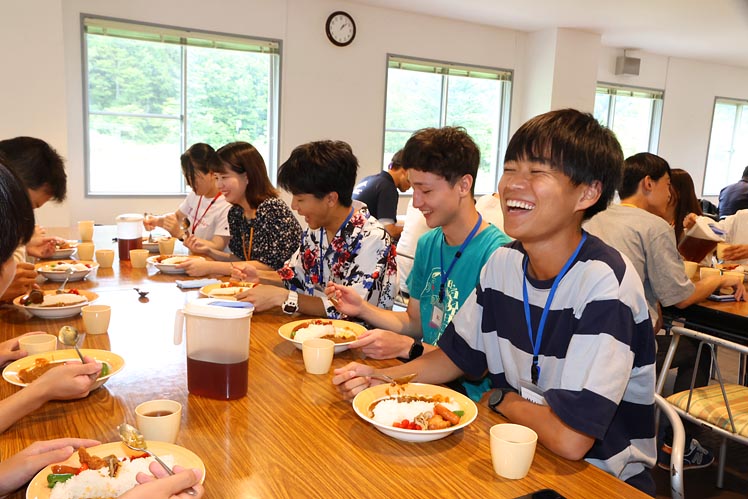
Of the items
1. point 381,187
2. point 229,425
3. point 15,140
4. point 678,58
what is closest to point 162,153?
point 381,187

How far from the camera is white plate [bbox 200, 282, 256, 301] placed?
231 centimetres

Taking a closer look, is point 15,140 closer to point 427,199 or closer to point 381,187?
point 427,199

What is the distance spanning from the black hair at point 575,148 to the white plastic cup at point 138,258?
211 cm

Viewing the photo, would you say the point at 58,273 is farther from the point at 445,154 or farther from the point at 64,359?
the point at 445,154

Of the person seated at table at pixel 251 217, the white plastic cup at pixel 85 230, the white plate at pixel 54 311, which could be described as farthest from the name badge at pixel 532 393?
the white plastic cup at pixel 85 230

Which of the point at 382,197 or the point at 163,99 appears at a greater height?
the point at 163,99

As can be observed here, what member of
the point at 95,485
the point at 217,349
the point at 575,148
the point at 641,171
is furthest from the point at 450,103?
the point at 95,485

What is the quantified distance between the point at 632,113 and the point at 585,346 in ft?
30.2

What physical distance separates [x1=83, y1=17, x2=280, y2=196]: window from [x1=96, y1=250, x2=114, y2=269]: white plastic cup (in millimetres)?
3242

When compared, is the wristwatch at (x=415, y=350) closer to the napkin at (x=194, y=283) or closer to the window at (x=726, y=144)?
the napkin at (x=194, y=283)

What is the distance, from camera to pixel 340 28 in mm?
6695

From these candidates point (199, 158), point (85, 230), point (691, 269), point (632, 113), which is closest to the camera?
point (691, 269)

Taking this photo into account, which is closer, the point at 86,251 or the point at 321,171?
the point at 321,171

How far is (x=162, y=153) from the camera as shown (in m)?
6.15
